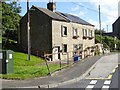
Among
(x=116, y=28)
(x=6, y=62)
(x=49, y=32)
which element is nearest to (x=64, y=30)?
(x=49, y=32)

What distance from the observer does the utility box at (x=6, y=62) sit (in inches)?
696

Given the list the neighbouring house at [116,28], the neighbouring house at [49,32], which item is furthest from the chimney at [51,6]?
the neighbouring house at [116,28]

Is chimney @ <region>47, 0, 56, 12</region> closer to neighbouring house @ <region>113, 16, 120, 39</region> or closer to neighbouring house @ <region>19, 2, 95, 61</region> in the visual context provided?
neighbouring house @ <region>19, 2, 95, 61</region>

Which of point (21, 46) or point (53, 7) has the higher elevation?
point (53, 7)

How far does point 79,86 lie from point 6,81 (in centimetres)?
370

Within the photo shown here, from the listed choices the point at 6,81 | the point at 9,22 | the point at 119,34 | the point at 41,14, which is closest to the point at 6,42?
the point at 41,14

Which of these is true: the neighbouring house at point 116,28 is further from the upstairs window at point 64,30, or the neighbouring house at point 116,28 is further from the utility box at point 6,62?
the utility box at point 6,62

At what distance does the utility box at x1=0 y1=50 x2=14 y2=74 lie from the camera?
17.7 metres

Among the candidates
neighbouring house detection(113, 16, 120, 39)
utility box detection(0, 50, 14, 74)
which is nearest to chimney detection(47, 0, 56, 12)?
utility box detection(0, 50, 14, 74)

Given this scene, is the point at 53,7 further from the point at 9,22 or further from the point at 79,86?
the point at 79,86

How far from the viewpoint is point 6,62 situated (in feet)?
58.0

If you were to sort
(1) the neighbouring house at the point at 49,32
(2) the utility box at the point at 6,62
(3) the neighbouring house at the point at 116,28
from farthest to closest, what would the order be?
1. (3) the neighbouring house at the point at 116,28
2. (1) the neighbouring house at the point at 49,32
3. (2) the utility box at the point at 6,62

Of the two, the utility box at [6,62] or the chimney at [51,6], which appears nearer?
the utility box at [6,62]

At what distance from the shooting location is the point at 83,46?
50.4 meters
